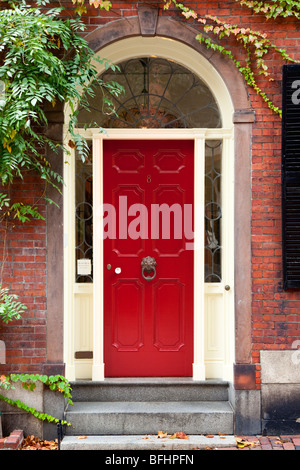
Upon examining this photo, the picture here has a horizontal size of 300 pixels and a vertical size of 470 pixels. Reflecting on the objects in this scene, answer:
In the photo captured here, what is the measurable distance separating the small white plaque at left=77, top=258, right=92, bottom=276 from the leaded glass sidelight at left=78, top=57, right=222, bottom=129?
1.46m

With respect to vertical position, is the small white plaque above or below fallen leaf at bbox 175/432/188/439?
above

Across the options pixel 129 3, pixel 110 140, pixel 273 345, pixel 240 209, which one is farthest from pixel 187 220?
pixel 129 3

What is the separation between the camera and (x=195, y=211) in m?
5.05

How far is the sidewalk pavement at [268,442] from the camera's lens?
4.36 metres

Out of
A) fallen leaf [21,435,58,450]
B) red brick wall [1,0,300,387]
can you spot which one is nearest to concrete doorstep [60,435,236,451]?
fallen leaf [21,435,58,450]

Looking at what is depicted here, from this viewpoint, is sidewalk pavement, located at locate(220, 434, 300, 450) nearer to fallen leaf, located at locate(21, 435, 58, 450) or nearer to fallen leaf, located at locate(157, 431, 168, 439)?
fallen leaf, located at locate(157, 431, 168, 439)

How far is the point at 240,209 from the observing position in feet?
15.4

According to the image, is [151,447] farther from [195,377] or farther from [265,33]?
[265,33]

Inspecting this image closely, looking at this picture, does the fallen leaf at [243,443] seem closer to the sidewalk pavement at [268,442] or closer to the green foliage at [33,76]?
the sidewalk pavement at [268,442]

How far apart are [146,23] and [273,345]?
11.1ft

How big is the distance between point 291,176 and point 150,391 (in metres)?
2.59

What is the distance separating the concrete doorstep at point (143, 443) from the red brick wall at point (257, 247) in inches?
30.0

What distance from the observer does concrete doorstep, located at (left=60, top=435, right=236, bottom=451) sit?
435cm

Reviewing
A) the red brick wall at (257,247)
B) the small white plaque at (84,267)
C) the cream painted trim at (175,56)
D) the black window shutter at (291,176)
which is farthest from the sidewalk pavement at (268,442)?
the cream painted trim at (175,56)
